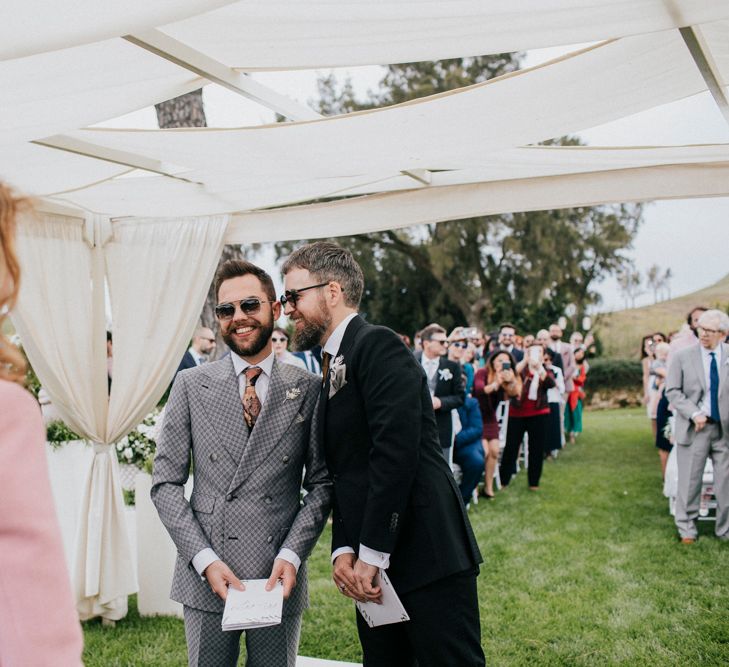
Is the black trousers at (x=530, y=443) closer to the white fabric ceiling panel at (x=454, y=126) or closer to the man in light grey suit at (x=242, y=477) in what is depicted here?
the white fabric ceiling panel at (x=454, y=126)

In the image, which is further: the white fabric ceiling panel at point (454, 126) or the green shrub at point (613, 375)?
the green shrub at point (613, 375)

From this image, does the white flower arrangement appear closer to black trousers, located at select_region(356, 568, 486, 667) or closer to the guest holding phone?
black trousers, located at select_region(356, 568, 486, 667)

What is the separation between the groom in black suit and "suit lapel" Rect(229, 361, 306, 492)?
0.51ft

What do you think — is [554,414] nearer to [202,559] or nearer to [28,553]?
[202,559]

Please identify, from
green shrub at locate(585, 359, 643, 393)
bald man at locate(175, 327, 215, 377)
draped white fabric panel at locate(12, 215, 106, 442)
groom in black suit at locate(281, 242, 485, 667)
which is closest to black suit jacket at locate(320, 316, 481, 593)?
groom in black suit at locate(281, 242, 485, 667)

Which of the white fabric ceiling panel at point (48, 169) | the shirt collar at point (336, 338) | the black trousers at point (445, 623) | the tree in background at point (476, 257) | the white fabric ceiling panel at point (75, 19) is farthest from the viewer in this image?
the tree in background at point (476, 257)

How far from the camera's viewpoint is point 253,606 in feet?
8.57

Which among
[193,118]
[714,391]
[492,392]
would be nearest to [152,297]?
[193,118]

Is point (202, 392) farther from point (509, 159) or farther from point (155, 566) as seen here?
point (155, 566)

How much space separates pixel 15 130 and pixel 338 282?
5.71 feet

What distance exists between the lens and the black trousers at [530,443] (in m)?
10.0

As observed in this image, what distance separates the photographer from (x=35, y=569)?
4.03 ft

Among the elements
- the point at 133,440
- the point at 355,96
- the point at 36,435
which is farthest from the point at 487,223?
the point at 36,435

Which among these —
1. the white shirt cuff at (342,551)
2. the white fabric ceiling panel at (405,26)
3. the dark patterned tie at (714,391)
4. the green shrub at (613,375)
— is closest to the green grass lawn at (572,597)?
the dark patterned tie at (714,391)
